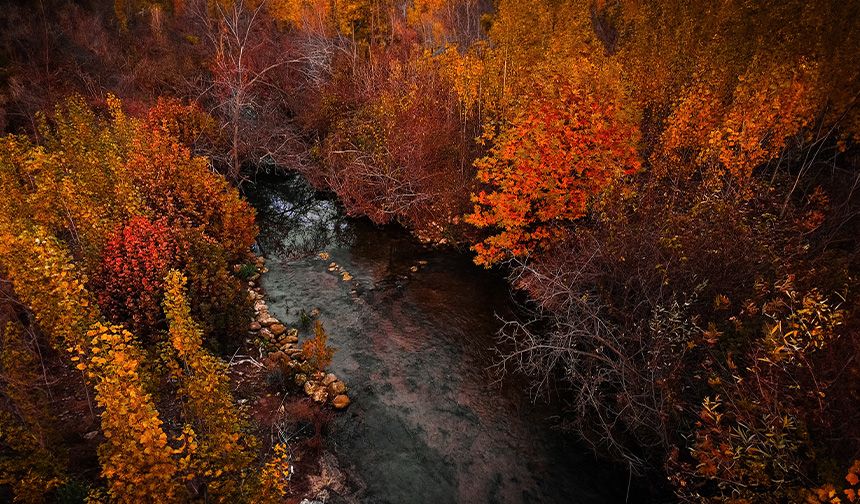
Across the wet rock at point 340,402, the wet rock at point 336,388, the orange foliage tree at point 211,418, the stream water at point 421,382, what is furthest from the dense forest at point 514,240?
the stream water at point 421,382

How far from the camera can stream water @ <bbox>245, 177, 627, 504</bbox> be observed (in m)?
7.75

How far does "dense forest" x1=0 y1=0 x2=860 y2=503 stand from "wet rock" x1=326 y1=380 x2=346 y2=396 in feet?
0.70

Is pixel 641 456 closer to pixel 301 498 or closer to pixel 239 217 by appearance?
pixel 301 498

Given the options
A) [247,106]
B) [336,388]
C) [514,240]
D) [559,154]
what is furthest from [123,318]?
[247,106]

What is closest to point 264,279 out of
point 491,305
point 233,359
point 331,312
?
point 331,312

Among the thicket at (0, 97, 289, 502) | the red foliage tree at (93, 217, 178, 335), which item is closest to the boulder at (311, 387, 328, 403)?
the thicket at (0, 97, 289, 502)

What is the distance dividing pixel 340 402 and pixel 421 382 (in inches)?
75.7

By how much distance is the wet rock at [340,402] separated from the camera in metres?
9.01

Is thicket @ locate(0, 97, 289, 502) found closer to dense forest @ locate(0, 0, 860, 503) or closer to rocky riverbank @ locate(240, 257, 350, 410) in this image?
dense forest @ locate(0, 0, 860, 503)

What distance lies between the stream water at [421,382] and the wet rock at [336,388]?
303mm

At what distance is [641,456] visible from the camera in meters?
8.27

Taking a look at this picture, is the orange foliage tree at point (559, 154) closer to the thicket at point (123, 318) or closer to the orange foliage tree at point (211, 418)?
the thicket at point (123, 318)

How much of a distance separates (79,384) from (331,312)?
569 cm

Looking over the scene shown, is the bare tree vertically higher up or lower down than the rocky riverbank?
higher up
